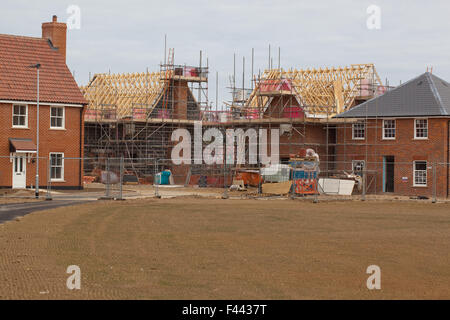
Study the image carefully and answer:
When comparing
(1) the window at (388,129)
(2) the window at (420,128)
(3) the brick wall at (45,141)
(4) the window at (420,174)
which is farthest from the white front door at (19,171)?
(2) the window at (420,128)

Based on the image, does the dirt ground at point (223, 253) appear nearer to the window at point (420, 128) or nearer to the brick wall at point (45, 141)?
the brick wall at point (45, 141)

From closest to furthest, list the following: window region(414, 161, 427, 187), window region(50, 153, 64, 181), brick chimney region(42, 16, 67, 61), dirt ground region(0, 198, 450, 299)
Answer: dirt ground region(0, 198, 450, 299)
window region(50, 153, 64, 181)
window region(414, 161, 427, 187)
brick chimney region(42, 16, 67, 61)

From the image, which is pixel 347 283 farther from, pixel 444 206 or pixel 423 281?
pixel 444 206

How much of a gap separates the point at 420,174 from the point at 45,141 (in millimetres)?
23890

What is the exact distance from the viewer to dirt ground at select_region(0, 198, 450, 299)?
1352cm

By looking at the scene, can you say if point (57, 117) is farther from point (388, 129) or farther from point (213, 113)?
point (388, 129)

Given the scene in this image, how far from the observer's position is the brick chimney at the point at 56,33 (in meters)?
47.4

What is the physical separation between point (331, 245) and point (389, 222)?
24.6ft

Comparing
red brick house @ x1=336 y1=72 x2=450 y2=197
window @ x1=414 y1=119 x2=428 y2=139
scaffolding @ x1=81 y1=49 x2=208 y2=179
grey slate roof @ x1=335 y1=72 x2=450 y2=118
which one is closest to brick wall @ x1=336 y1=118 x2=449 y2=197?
red brick house @ x1=336 y1=72 x2=450 y2=197

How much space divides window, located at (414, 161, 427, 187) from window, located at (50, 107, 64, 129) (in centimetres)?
2275

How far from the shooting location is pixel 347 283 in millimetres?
14391

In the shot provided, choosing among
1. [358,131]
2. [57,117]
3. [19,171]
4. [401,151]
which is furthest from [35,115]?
[401,151]

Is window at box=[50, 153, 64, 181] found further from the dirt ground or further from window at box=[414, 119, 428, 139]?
window at box=[414, 119, 428, 139]

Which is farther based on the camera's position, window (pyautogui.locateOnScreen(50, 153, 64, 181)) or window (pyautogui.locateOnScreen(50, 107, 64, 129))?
window (pyautogui.locateOnScreen(50, 107, 64, 129))
